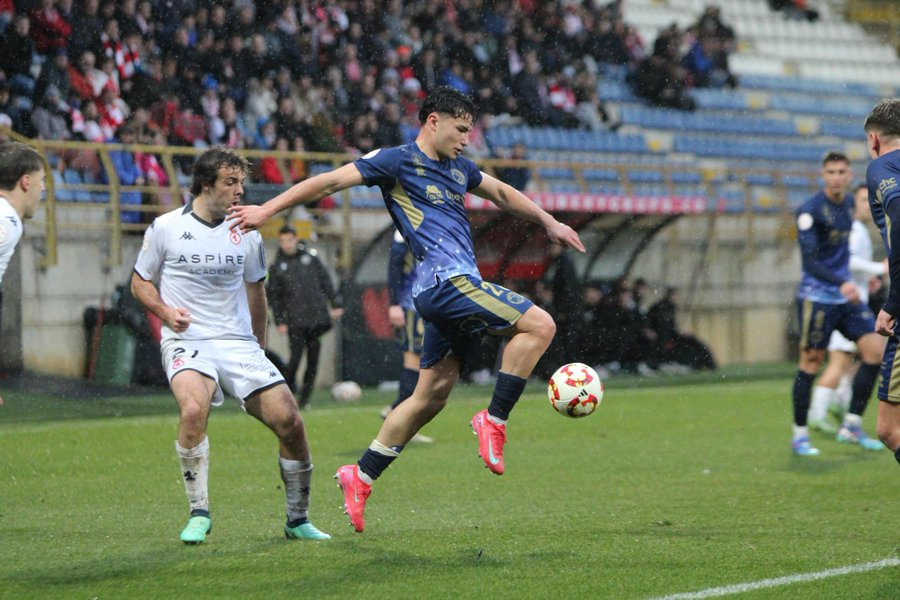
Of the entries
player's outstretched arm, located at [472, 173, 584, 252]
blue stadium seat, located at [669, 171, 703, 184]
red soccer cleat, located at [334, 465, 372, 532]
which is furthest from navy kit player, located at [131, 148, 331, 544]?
blue stadium seat, located at [669, 171, 703, 184]

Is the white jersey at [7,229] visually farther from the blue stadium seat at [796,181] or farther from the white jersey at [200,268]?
the blue stadium seat at [796,181]

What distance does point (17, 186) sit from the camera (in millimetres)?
5766

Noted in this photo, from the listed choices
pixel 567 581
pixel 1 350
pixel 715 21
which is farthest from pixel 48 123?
pixel 715 21

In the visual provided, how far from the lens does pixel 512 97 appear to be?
2006cm

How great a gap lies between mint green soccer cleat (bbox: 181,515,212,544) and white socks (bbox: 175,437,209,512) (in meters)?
0.07

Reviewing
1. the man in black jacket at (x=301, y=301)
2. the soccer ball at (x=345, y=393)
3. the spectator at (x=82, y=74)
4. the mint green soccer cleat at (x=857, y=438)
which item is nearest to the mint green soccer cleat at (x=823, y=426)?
the mint green soccer cleat at (x=857, y=438)

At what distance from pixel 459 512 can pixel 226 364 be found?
1721 millimetres

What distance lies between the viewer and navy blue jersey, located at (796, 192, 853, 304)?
31.6ft

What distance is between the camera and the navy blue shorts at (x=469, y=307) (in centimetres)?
586

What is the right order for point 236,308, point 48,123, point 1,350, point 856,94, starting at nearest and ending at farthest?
Result: point 236,308 < point 1,350 < point 48,123 < point 856,94

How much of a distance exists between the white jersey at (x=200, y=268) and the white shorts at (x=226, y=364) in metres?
0.05

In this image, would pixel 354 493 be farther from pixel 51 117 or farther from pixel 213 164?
pixel 51 117

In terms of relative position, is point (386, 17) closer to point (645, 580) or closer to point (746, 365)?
point (746, 365)

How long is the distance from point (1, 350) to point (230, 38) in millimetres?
5217
